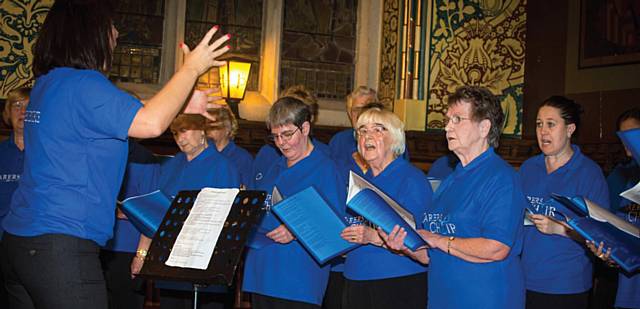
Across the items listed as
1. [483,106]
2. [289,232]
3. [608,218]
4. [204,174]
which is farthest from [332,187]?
[608,218]

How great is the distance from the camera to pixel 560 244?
3885 mm

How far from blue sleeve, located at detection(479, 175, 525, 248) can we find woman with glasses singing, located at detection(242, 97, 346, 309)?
876 mm

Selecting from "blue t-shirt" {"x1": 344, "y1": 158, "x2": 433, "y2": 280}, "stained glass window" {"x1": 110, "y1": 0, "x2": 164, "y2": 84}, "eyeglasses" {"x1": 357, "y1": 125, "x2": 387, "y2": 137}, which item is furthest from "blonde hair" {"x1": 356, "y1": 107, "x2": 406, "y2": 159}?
"stained glass window" {"x1": 110, "y1": 0, "x2": 164, "y2": 84}

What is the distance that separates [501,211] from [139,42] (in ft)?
16.6

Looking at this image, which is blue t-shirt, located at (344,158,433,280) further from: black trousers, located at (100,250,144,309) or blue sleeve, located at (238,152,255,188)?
black trousers, located at (100,250,144,309)

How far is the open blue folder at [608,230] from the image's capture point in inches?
123

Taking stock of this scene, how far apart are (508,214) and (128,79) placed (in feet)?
16.5

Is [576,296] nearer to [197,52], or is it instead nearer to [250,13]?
[197,52]

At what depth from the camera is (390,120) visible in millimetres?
3793

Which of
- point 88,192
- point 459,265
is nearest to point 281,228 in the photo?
point 459,265

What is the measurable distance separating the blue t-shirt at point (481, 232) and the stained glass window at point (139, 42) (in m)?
4.75

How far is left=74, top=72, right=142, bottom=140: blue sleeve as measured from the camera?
232 centimetres

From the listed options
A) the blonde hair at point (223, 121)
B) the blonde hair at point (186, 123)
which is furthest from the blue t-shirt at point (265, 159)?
the blonde hair at point (186, 123)

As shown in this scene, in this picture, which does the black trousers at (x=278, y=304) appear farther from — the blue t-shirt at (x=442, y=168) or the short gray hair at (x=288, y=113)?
the blue t-shirt at (x=442, y=168)
